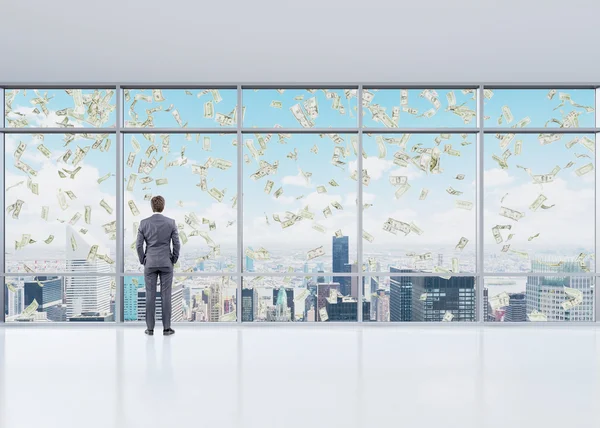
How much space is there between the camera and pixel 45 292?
17.0 feet

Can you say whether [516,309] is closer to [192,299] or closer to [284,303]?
[284,303]

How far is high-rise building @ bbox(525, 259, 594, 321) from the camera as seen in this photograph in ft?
17.1

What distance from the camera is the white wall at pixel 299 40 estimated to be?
3.34 meters

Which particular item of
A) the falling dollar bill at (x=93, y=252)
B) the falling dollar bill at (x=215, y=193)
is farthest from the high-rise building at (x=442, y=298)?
the falling dollar bill at (x=93, y=252)

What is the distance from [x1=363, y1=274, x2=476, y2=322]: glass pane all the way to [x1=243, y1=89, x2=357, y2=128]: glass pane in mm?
1959

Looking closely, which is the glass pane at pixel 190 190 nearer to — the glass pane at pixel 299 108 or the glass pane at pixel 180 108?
the glass pane at pixel 180 108

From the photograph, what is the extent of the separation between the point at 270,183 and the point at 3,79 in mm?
3319

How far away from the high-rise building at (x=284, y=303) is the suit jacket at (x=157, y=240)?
52.1 inches

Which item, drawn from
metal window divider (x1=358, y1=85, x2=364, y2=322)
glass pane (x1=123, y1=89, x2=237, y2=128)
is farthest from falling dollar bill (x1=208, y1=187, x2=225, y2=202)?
metal window divider (x1=358, y1=85, x2=364, y2=322)
